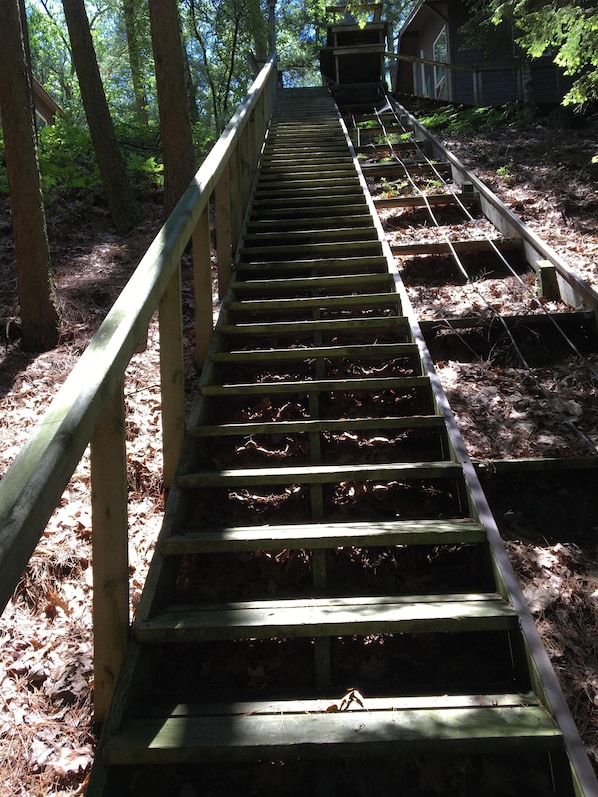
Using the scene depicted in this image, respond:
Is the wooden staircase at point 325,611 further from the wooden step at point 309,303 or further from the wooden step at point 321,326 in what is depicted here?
the wooden step at point 309,303

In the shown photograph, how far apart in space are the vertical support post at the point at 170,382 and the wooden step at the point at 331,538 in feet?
1.96

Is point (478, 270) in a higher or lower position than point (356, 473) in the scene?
higher

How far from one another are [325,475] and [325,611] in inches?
31.2

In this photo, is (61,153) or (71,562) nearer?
(71,562)

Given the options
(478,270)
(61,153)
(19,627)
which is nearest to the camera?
(19,627)

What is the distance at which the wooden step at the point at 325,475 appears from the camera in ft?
9.54

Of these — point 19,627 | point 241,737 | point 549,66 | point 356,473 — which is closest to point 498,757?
point 241,737

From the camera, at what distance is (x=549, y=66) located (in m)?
16.3

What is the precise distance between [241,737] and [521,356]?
3369 millimetres

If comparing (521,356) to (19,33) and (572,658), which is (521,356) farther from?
(19,33)

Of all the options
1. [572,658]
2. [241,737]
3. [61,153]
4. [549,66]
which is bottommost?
[572,658]

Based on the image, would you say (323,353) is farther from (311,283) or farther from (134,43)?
(134,43)

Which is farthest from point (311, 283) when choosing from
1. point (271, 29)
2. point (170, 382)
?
point (271, 29)

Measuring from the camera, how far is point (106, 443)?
2.12m
